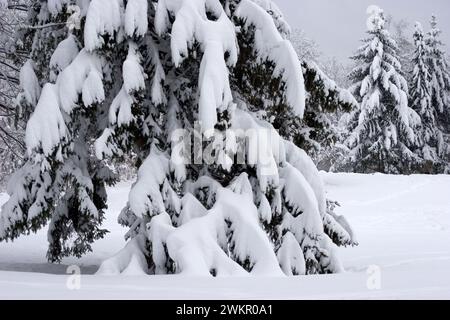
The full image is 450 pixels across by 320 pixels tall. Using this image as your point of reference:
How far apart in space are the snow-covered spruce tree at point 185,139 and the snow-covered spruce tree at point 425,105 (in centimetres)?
2411

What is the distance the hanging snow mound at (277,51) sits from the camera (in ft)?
17.6

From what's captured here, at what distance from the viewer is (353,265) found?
7781mm

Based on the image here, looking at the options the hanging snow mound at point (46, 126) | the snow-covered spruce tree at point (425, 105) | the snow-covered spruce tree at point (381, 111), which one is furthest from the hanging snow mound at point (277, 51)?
the snow-covered spruce tree at point (425, 105)

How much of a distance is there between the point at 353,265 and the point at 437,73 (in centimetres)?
2421

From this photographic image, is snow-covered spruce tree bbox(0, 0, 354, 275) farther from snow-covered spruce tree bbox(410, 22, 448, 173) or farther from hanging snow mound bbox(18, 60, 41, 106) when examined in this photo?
snow-covered spruce tree bbox(410, 22, 448, 173)

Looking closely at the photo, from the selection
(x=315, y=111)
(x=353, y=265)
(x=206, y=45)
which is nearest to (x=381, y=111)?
(x=353, y=265)

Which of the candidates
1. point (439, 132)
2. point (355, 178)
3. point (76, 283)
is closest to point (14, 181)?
point (76, 283)

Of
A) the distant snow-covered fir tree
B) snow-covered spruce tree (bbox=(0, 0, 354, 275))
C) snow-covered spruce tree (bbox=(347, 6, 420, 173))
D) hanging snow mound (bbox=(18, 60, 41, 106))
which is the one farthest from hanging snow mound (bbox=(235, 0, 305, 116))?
snow-covered spruce tree (bbox=(347, 6, 420, 173))

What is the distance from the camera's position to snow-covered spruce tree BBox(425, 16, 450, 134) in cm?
2833

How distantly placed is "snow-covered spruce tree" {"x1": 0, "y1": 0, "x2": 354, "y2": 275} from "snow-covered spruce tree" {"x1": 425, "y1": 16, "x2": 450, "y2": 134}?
25229mm

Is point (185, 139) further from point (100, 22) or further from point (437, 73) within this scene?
point (437, 73)

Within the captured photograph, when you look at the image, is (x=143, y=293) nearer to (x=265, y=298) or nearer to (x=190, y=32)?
(x=265, y=298)

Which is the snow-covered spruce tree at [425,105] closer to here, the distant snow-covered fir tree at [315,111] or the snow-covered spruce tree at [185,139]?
the distant snow-covered fir tree at [315,111]

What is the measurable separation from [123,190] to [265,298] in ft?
60.3
